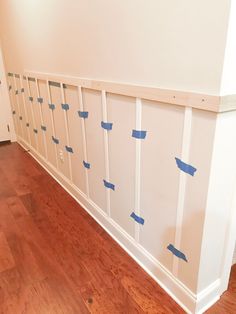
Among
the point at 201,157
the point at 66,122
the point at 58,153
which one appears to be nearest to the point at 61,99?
the point at 66,122

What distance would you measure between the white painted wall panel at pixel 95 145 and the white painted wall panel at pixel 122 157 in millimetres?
125

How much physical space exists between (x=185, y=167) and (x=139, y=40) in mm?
617

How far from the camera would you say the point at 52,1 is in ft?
6.26

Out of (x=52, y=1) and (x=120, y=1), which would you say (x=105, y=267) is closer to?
(x=120, y=1)

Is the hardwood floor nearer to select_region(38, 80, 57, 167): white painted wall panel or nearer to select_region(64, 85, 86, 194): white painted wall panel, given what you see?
select_region(64, 85, 86, 194): white painted wall panel

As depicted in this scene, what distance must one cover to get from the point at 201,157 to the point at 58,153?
1760mm

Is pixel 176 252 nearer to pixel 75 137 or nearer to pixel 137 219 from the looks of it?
pixel 137 219

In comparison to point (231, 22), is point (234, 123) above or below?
below

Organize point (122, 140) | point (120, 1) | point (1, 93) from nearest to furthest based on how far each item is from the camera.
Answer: point (120, 1), point (122, 140), point (1, 93)

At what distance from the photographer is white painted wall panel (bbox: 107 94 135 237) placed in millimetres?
1435

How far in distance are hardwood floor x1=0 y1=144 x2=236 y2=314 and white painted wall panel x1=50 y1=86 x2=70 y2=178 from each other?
0.31 meters

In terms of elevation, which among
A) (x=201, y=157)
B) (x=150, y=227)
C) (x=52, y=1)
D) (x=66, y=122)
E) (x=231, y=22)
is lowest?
(x=150, y=227)

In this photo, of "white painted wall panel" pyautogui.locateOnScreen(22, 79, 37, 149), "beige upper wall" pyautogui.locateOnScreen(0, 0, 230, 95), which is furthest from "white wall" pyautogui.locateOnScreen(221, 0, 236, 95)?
"white painted wall panel" pyautogui.locateOnScreen(22, 79, 37, 149)

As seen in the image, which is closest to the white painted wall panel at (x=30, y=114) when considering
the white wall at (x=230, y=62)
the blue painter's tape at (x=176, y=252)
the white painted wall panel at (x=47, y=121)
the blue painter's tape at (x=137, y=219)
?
the white painted wall panel at (x=47, y=121)
